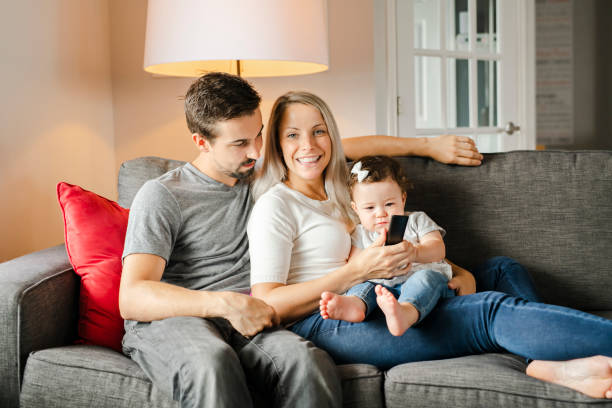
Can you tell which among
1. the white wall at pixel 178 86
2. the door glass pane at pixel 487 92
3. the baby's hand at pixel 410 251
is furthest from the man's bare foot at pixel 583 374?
the door glass pane at pixel 487 92

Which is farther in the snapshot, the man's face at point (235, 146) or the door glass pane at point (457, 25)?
the door glass pane at point (457, 25)

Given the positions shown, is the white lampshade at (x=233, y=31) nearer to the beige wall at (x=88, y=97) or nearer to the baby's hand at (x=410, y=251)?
the beige wall at (x=88, y=97)

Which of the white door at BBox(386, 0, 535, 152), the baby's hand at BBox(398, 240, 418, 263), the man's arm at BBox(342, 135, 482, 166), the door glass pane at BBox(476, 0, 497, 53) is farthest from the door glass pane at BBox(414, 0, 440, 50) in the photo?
the baby's hand at BBox(398, 240, 418, 263)

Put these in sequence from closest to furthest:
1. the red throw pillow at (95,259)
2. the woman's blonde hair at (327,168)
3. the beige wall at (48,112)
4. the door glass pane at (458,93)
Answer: the red throw pillow at (95,259), the woman's blonde hair at (327,168), the beige wall at (48,112), the door glass pane at (458,93)

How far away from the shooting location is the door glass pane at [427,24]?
3.17 metres

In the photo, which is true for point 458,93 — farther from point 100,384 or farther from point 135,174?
point 100,384

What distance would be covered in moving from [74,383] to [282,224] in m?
0.60

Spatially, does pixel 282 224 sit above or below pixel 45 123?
below

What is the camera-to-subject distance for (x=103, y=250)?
1591mm

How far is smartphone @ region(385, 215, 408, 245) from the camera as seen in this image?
1421 millimetres

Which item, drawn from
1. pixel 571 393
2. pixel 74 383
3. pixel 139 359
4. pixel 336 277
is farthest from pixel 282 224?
pixel 571 393

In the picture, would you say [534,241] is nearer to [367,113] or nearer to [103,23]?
[367,113]

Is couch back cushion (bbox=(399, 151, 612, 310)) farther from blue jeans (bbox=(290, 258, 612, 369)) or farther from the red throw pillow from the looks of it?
the red throw pillow

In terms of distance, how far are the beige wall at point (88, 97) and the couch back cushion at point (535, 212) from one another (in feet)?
1.39
